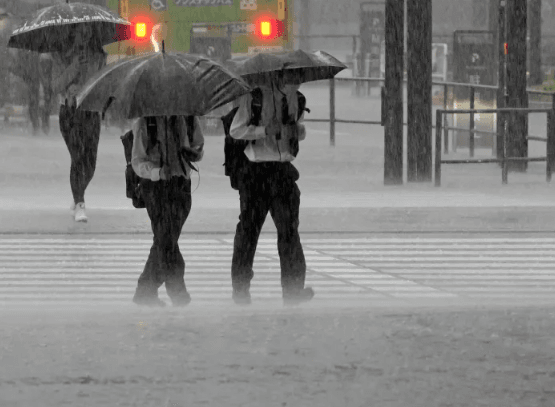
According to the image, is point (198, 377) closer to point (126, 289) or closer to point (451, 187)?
point (126, 289)

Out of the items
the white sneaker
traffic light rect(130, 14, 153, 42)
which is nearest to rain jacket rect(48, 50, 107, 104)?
the white sneaker

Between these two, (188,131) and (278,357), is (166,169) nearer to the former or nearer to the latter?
(188,131)

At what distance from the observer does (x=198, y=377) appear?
655 cm

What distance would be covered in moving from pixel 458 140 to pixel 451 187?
495 centimetres

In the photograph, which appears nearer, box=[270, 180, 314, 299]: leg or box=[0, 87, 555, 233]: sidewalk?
box=[270, 180, 314, 299]: leg

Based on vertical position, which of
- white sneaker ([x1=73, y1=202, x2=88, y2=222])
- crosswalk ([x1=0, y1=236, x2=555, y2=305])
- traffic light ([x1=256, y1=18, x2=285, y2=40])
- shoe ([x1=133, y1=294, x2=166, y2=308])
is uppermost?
traffic light ([x1=256, y1=18, x2=285, y2=40])

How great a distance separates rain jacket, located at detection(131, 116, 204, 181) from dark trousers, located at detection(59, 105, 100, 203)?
361 centimetres

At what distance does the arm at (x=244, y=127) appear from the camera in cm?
806

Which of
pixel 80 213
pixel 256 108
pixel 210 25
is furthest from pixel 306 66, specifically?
→ pixel 210 25

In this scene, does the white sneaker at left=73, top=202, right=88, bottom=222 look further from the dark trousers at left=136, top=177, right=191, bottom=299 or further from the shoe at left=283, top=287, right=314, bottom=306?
the shoe at left=283, top=287, right=314, bottom=306

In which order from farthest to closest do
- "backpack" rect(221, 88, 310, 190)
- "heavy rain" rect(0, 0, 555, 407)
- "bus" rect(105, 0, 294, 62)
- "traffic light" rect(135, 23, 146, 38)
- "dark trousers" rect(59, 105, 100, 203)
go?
"bus" rect(105, 0, 294, 62), "traffic light" rect(135, 23, 146, 38), "dark trousers" rect(59, 105, 100, 203), "backpack" rect(221, 88, 310, 190), "heavy rain" rect(0, 0, 555, 407)

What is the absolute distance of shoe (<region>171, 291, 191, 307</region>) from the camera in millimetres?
8312

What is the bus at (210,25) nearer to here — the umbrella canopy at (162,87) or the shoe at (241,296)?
the shoe at (241,296)

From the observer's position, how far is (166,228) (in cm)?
806
